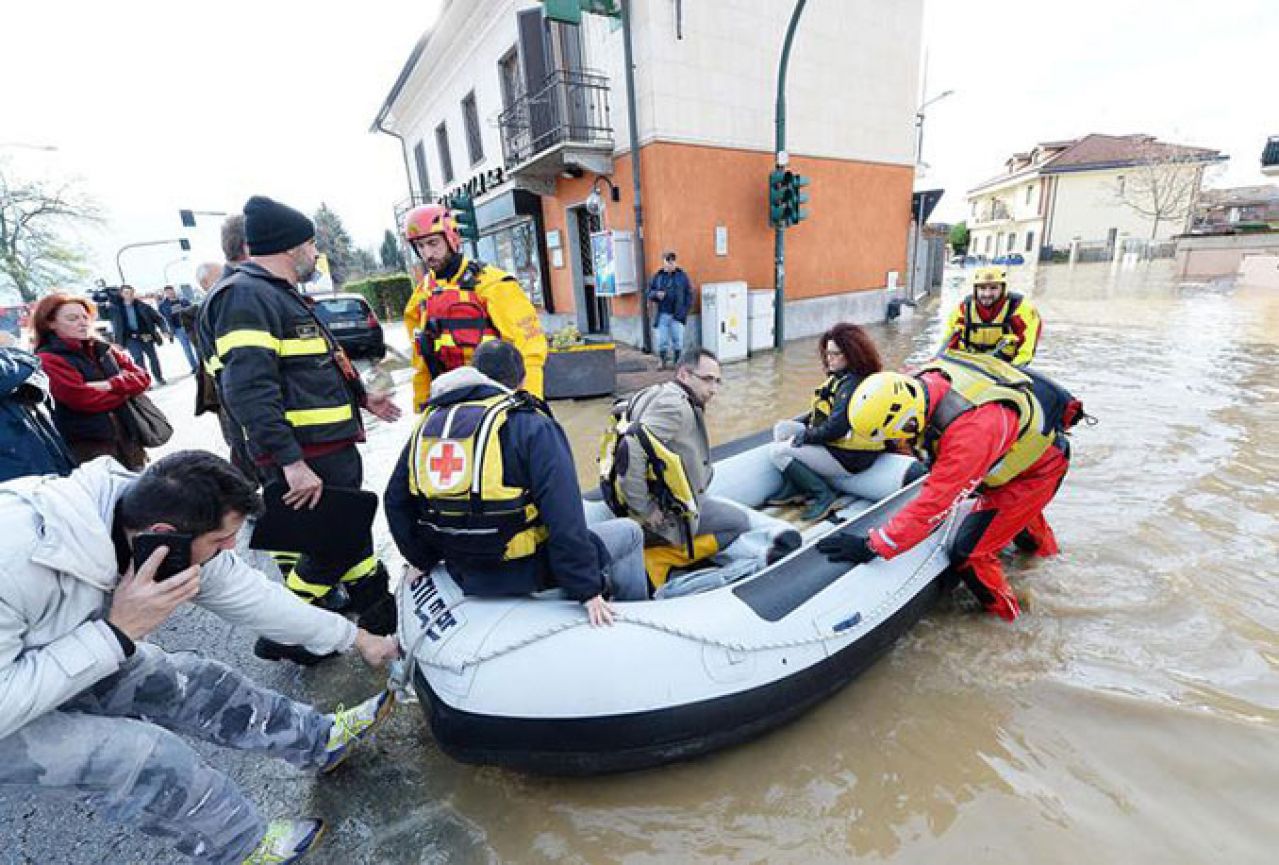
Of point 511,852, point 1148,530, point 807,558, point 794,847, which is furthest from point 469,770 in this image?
point 1148,530

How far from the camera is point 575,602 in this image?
6.96ft

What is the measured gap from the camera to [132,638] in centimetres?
136

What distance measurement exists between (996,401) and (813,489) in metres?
1.43

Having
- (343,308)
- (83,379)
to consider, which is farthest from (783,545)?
(343,308)

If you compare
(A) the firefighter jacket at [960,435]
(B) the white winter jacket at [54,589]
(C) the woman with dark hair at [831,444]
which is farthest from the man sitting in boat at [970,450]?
(B) the white winter jacket at [54,589]

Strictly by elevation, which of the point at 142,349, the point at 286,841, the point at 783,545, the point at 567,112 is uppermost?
the point at 567,112

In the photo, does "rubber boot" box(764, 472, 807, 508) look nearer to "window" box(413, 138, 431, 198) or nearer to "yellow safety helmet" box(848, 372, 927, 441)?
"yellow safety helmet" box(848, 372, 927, 441)

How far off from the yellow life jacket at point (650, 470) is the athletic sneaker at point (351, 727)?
1.26m

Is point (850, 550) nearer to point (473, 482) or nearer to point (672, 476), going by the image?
point (672, 476)

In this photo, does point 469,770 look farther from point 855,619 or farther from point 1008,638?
point 1008,638

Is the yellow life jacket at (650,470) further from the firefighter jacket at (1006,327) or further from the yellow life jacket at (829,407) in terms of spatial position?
the firefighter jacket at (1006,327)

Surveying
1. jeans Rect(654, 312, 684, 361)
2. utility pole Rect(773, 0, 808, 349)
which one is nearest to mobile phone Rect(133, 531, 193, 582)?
jeans Rect(654, 312, 684, 361)

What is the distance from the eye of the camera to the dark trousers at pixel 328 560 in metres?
2.58

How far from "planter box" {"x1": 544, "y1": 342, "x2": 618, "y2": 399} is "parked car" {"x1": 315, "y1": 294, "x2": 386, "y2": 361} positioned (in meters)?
4.74
